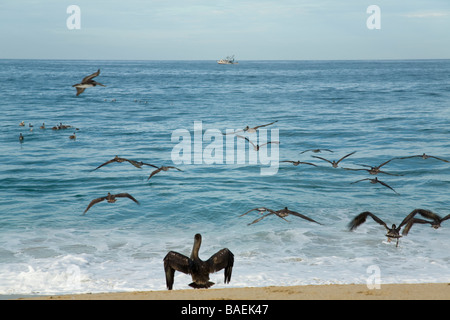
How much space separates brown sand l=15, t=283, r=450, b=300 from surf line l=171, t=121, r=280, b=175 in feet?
49.4

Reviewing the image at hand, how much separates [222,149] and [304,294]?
23846mm

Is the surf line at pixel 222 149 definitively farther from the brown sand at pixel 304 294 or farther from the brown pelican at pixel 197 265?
the brown pelican at pixel 197 265

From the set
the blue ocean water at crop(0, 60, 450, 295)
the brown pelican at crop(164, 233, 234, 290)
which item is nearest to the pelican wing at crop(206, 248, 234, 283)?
the brown pelican at crop(164, 233, 234, 290)

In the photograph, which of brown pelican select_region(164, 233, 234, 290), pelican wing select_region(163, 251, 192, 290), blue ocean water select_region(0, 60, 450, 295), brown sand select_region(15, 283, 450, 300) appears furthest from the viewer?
blue ocean water select_region(0, 60, 450, 295)

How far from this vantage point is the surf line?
1132 inches

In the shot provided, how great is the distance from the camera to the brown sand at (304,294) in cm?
894

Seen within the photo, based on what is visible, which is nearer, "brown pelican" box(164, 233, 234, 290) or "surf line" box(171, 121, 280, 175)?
"brown pelican" box(164, 233, 234, 290)

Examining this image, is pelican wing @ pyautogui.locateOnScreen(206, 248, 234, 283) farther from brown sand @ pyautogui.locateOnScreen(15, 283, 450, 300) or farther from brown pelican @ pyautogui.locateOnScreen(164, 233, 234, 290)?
brown sand @ pyautogui.locateOnScreen(15, 283, 450, 300)

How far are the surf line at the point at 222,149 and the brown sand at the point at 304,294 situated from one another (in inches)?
593
